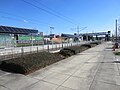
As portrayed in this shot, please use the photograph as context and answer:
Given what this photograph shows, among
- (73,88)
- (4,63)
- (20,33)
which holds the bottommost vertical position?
(73,88)

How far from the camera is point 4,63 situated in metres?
9.48

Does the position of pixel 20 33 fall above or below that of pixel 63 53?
above

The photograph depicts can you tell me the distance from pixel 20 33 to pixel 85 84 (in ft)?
132

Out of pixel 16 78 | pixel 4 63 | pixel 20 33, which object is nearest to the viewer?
pixel 16 78

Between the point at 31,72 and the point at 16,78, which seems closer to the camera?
the point at 16,78

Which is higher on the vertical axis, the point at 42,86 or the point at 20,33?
the point at 20,33

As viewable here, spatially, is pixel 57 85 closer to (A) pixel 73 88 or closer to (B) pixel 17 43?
(A) pixel 73 88

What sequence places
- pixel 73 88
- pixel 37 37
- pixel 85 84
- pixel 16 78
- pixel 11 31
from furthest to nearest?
pixel 37 37
pixel 11 31
pixel 16 78
pixel 85 84
pixel 73 88

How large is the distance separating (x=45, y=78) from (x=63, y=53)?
30.9ft

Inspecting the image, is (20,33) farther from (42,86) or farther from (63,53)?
(42,86)

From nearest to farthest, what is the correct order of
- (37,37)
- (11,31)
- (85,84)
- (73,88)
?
(73,88) → (85,84) → (11,31) → (37,37)

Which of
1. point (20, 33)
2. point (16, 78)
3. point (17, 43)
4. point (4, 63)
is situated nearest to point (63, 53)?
point (4, 63)

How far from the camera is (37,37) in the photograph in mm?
53469

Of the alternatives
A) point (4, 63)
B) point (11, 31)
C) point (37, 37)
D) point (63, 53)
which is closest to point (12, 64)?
point (4, 63)
